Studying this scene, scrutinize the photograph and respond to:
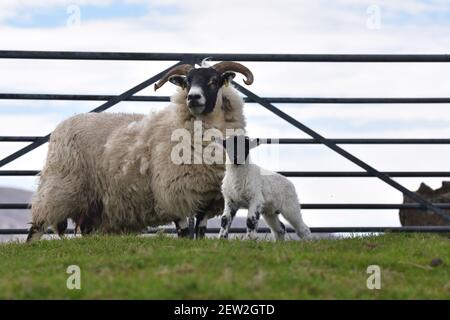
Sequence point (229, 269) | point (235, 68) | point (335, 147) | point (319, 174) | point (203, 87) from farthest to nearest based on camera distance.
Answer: point (319, 174) < point (335, 147) < point (235, 68) < point (203, 87) < point (229, 269)

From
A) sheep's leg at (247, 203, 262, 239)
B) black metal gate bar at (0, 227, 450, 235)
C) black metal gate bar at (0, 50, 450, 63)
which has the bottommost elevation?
sheep's leg at (247, 203, 262, 239)

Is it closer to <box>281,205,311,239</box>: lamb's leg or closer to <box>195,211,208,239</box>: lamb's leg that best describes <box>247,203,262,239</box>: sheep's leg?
<box>281,205,311,239</box>: lamb's leg

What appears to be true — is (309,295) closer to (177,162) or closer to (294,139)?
(177,162)

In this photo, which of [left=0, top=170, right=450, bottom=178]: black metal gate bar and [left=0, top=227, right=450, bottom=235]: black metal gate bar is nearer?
→ [left=0, top=227, right=450, bottom=235]: black metal gate bar

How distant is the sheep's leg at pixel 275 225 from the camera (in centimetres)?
996

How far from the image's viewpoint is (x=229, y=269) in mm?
6547

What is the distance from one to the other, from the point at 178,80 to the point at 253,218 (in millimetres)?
2400

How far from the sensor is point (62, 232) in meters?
11.5

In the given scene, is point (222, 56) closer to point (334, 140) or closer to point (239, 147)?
point (334, 140)

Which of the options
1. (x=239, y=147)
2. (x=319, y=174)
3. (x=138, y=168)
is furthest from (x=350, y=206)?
(x=239, y=147)

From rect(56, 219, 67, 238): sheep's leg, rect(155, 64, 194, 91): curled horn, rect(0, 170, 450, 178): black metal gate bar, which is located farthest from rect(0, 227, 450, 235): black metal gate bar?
rect(155, 64, 194, 91): curled horn

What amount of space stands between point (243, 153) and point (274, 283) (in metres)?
3.08

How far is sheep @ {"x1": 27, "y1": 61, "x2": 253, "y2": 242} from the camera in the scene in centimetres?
1037

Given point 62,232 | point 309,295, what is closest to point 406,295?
point 309,295
